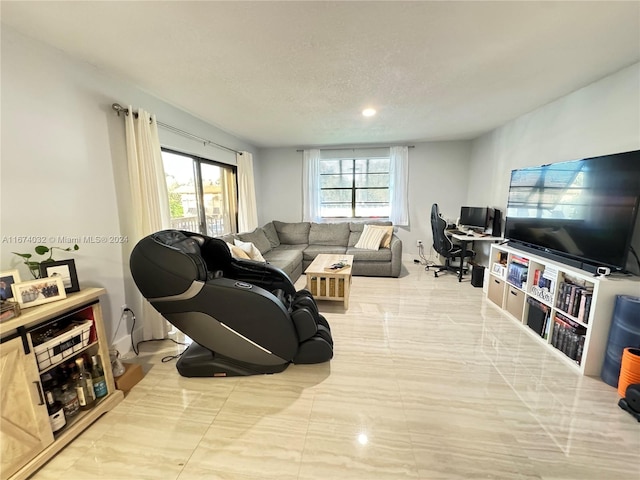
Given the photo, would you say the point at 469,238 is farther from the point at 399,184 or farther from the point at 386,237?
the point at 399,184

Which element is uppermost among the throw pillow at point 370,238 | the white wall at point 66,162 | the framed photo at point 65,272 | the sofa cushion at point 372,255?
the white wall at point 66,162

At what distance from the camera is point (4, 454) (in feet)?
3.68

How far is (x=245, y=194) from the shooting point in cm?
Result: 448

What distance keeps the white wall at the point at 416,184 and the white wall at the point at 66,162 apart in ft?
10.2

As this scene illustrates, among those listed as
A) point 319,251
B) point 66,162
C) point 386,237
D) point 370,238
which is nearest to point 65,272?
point 66,162

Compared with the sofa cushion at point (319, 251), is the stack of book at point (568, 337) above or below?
below

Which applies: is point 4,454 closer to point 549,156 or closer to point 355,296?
point 355,296

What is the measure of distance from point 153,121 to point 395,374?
3.02 metres

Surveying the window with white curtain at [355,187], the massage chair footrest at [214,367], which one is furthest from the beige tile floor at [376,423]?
the window with white curtain at [355,187]

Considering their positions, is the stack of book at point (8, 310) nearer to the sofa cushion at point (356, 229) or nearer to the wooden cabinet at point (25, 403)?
the wooden cabinet at point (25, 403)

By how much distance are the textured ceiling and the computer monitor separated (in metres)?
1.66

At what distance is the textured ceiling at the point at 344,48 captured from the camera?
1.35 metres

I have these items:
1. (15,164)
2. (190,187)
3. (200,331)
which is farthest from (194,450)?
(190,187)

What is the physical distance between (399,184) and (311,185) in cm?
179
